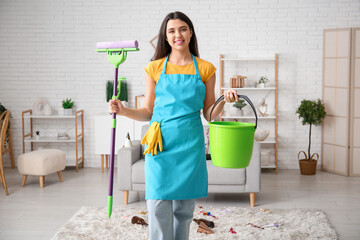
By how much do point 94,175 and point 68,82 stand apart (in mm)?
1537

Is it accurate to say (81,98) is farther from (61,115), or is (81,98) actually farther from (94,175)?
(94,175)

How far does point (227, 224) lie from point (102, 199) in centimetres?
162

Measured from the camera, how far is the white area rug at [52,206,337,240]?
3.85 meters

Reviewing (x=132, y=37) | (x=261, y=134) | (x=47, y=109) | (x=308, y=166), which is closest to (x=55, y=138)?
(x=47, y=109)

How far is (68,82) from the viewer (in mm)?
6969

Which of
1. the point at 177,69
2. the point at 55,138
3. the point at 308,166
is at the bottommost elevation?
the point at 308,166

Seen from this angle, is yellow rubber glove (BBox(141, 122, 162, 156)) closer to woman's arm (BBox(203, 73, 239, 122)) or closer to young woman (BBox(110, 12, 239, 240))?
young woman (BBox(110, 12, 239, 240))

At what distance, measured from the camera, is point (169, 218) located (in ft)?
8.18

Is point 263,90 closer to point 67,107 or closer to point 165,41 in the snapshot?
point 67,107

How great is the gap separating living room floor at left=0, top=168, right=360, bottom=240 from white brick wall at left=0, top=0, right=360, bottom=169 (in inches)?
35.9

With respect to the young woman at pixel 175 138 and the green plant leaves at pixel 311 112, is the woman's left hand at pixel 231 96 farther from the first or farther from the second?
the green plant leaves at pixel 311 112

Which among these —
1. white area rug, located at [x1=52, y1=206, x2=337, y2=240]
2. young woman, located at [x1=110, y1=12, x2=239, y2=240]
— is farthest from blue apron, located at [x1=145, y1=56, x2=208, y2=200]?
white area rug, located at [x1=52, y1=206, x2=337, y2=240]

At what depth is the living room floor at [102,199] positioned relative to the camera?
4.20 meters

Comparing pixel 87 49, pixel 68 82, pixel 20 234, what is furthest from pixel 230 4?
pixel 20 234
